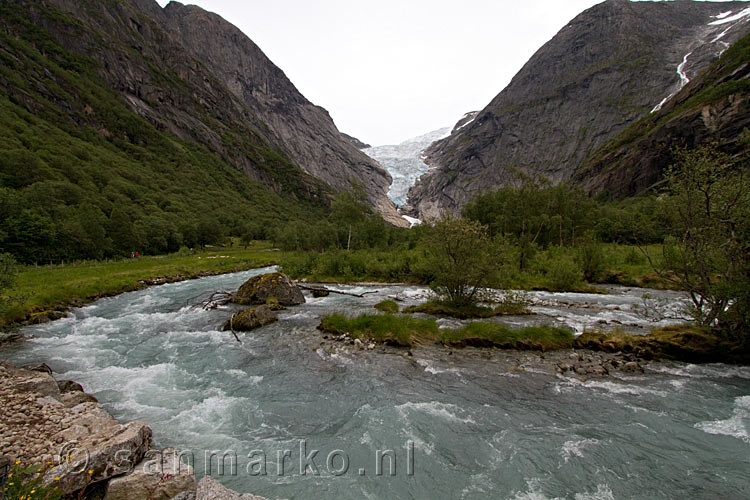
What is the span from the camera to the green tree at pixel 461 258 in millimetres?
18172

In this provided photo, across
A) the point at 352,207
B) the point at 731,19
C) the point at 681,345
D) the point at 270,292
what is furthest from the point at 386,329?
the point at 731,19

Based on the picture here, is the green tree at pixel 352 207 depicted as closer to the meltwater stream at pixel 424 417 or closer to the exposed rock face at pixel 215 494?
the meltwater stream at pixel 424 417

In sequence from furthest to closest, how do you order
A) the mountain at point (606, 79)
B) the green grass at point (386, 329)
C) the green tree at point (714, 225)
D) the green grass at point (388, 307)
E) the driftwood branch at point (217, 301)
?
1. the mountain at point (606, 79)
2. the driftwood branch at point (217, 301)
3. the green grass at point (388, 307)
4. the green grass at point (386, 329)
5. the green tree at point (714, 225)

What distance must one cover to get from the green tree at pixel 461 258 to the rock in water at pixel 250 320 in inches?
385

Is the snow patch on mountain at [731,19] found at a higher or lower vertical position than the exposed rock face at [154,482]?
higher

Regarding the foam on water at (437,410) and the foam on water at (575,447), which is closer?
the foam on water at (575,447)

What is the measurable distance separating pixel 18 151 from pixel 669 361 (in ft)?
321

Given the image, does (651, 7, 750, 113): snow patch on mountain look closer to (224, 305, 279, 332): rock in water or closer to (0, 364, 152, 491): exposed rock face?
(224, 305, 279, 332): rock in water

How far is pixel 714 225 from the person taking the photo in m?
11.0

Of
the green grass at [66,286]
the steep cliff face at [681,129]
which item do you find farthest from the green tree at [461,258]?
the steep cliff face at [681,129]

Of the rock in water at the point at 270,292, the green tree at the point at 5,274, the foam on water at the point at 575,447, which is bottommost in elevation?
the rock in water at the point at 270,292

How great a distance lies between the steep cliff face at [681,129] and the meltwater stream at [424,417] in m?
85.2

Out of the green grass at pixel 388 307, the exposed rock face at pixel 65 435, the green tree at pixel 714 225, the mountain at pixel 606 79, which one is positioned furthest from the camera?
the mountain at pixel 606 79

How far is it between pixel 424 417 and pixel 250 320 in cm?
1145
